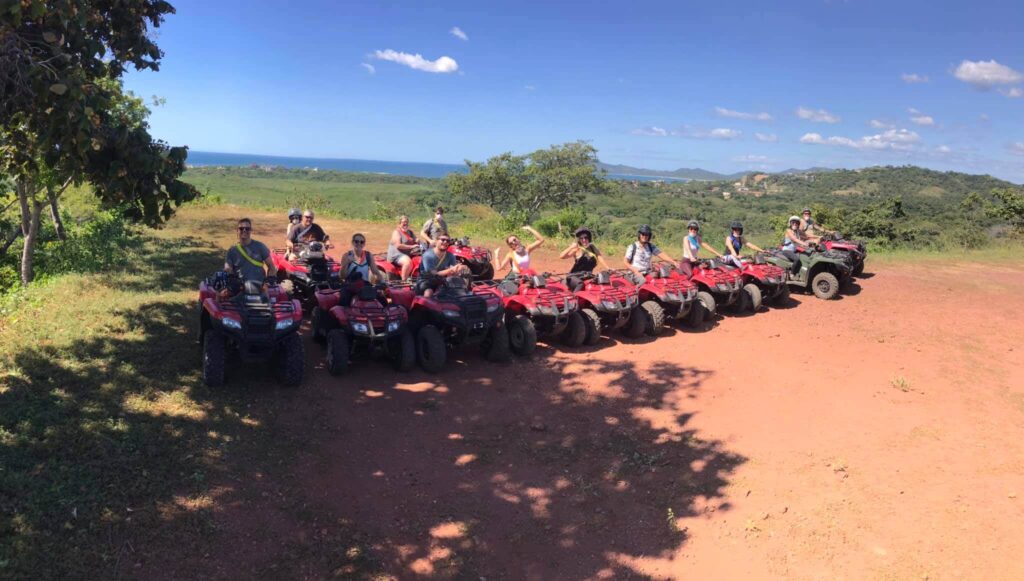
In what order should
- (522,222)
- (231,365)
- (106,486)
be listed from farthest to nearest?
(522,222), (231,365), (106,486)

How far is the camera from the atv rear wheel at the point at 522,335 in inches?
319

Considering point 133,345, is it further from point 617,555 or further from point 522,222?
point 522,222

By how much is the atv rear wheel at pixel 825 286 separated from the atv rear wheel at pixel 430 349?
856 centimetres

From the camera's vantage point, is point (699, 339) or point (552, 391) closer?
point (552, 391)

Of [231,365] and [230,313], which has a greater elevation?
[230,313]

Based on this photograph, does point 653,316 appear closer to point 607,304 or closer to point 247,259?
point 607,304

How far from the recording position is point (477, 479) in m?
5.31

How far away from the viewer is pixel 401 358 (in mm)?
7398

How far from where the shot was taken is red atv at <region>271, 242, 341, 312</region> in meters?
9.47

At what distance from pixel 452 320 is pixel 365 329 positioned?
108 cm

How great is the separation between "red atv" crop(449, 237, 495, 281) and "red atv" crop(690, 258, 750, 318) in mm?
4405

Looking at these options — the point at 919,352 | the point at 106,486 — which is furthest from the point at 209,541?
the point at 919,352

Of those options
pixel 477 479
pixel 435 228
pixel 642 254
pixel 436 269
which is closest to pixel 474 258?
pixel 435 228

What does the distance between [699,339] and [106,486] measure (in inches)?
304
